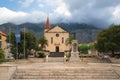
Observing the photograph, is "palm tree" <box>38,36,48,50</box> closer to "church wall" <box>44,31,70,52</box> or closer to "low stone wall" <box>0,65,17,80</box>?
"church wall" <box>44,31,70,52</box>

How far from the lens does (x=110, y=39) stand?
2361 inches

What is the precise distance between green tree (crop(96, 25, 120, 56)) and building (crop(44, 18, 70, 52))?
3331cm

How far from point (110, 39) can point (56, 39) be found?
37.6m

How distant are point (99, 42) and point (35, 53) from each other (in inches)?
823

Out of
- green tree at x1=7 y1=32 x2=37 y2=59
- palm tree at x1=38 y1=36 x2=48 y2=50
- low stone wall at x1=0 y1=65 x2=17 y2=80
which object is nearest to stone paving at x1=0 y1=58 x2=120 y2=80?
low stone wall at x1=0 y1=65 x2=17 y2=80

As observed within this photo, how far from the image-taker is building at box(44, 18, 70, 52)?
95375 mm

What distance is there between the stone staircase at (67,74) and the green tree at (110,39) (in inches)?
1516

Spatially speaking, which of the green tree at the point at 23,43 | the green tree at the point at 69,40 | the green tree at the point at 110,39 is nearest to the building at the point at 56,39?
the green tree at the point at 69,40

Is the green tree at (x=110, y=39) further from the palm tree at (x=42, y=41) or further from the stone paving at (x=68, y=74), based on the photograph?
the stone paving at (x=68, y=74)

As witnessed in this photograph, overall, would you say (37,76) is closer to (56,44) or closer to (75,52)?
(75,52)

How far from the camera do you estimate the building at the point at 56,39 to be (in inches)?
3755

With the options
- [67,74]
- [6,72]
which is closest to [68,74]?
[67,74]

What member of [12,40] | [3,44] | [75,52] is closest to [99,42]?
[75,52]

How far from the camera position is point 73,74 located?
20.3 meters
